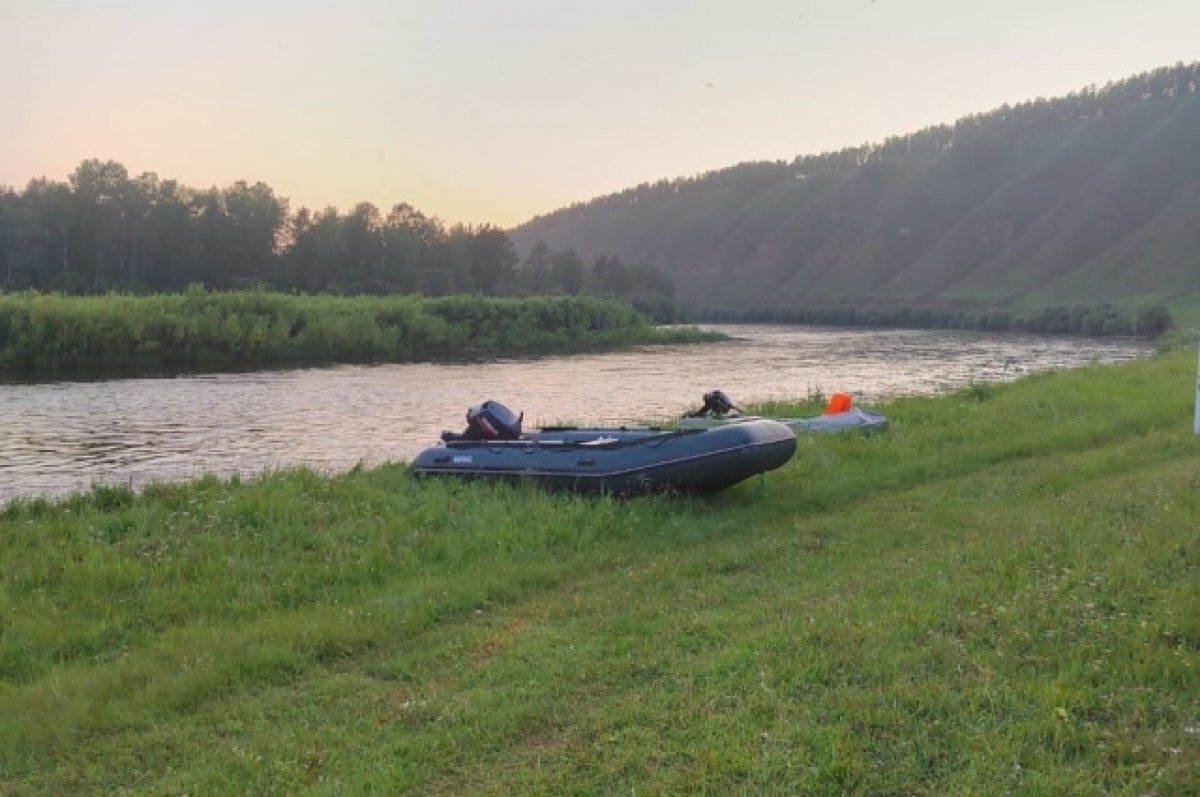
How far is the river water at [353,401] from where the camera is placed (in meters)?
13.8

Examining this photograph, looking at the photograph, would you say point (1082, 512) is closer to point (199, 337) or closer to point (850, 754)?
point (850, 754)

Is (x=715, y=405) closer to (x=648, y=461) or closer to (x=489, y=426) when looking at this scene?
(x=489, y=426)

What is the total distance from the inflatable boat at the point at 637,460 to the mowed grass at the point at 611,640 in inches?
11.4

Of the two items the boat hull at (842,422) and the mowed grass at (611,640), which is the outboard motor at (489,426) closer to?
the mowed grass at (611,640)

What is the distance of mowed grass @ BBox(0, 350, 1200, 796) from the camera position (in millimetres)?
3617

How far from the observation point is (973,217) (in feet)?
417

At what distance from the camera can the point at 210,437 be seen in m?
15.9

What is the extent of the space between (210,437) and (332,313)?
24248 mm

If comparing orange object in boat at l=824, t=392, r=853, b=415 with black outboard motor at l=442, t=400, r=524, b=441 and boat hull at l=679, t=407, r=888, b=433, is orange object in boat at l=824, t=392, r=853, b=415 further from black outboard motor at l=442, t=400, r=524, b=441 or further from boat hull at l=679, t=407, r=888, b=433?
black outboard motor at l=442, t=400, r=524, b=441

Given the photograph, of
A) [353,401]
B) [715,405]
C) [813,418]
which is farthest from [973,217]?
[715,405]

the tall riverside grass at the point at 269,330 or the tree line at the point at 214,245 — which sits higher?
the tree line at the point at 214,245

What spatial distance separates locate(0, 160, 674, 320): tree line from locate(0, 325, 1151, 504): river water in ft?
98.4

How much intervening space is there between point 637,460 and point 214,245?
61.0m

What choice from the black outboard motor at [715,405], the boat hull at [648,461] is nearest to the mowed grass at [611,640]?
the boat hull at [648,461]
